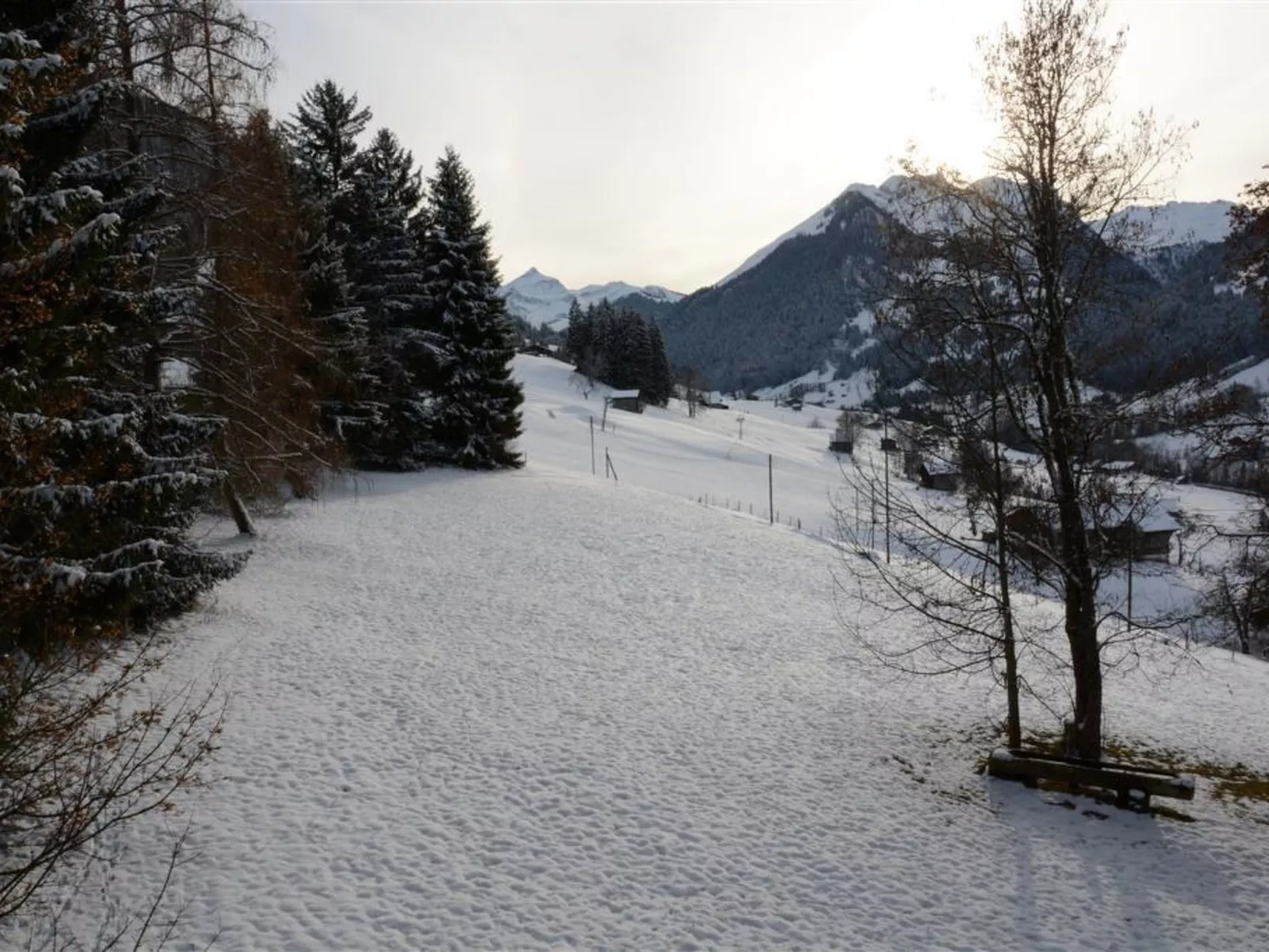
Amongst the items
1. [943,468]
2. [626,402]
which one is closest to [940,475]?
[943,468]

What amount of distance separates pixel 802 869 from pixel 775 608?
35.9 ft

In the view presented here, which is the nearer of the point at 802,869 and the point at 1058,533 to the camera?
the point at 802,869

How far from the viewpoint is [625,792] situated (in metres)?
9.50

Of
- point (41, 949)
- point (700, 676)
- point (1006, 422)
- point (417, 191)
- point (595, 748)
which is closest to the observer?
point (41, 949)

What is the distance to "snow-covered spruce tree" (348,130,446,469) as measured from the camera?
2800 cm

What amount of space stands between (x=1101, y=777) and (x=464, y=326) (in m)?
27.0

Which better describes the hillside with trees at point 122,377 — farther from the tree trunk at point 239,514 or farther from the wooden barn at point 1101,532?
the wooden barn at point 1101,532

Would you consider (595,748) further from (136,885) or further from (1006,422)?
(1006,422)

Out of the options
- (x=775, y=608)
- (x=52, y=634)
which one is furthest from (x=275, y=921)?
(x=775, y=608)

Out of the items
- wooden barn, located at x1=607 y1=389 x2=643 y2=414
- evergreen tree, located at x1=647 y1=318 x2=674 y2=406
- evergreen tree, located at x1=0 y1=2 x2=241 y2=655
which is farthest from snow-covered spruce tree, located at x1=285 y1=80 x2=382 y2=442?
evergreen tree, located at x1=647 y1=318 x2=674 y2=406

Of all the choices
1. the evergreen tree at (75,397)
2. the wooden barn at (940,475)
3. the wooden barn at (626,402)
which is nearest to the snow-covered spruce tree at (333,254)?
the evergreen tree at (75,397)

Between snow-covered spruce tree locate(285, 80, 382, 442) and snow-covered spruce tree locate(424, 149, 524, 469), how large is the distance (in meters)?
3.50

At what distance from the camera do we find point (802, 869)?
8.13m

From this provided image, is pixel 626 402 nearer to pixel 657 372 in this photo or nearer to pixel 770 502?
pixel 657 372
